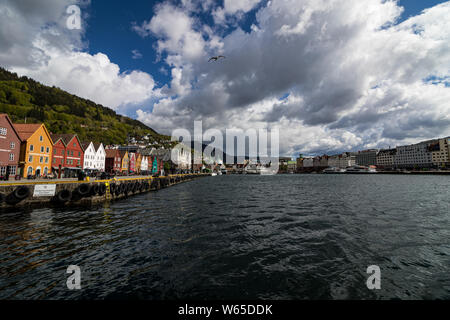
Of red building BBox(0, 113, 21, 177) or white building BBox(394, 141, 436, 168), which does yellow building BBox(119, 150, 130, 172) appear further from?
white building BBox(394, 141, 436, 168)

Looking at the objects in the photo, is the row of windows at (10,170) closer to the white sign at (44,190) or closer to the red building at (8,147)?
the red building at (8,147)

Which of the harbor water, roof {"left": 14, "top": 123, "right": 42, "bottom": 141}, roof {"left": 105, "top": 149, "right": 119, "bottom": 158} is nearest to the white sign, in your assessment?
Answer: the harbor water

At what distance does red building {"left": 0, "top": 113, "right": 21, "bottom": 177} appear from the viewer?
36562 mm

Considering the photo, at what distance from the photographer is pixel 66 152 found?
56.6m

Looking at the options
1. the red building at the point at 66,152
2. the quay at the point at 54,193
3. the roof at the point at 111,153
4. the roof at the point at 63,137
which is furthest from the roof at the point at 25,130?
the roof at the point at 111,153

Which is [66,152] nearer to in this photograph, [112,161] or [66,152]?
[66,152]

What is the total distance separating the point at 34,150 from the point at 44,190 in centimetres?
3214

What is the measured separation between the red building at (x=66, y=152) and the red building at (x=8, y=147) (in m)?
12.1

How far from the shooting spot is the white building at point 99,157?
7487 cm

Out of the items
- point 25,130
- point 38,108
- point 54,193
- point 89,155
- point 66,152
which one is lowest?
point 54,193

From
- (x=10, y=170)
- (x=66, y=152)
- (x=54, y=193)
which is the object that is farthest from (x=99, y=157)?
(x=54, y=193)
